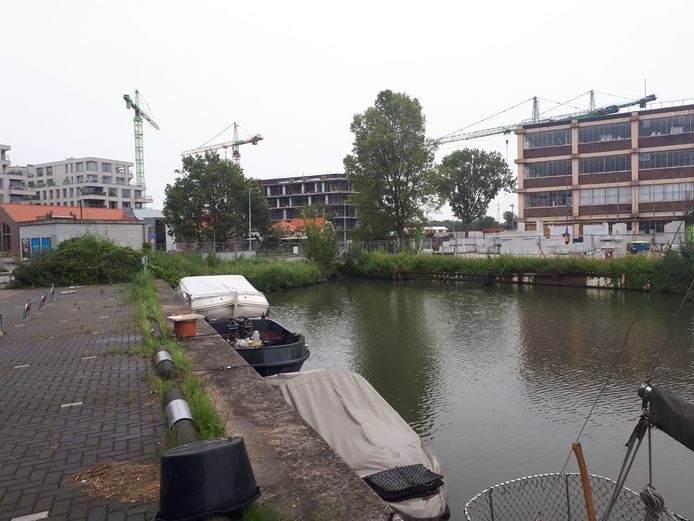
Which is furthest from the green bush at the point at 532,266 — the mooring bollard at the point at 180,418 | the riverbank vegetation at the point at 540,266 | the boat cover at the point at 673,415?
the mooring bollard at the point at 180,418

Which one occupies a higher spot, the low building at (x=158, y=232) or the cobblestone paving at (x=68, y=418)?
the low building at (x=158, y=232)

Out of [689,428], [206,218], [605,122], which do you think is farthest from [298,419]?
[605,122]

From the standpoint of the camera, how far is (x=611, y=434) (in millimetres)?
10414

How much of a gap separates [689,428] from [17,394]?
833 cm

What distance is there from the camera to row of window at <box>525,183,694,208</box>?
52.3 meters

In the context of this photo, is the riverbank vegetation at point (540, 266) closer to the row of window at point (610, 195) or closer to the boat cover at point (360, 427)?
the row of window at point (610, 195)

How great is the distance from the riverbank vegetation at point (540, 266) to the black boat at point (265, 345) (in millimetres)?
24003

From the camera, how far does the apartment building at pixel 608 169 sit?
52.5 meters

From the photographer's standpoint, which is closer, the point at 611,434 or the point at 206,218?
the point at 611,434

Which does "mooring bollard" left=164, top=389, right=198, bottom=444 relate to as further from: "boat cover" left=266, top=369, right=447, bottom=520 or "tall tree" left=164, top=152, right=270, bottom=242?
"tall tree" left=164, top=152, right=270, bottom=242

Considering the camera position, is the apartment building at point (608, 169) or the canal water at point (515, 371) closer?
the canal water at point (515, 371)

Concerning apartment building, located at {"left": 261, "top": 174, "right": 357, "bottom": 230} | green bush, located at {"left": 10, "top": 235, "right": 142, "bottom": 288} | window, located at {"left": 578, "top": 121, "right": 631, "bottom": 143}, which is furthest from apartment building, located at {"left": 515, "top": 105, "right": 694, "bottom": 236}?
apartment building, located at {"left": 261, "top": 174, "right": 357, "bottom": 230}

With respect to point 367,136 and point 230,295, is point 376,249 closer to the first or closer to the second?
point 367,136

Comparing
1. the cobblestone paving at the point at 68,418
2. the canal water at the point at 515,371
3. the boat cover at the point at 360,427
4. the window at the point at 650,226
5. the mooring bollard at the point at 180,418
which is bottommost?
the canal water at the point at 515,371
